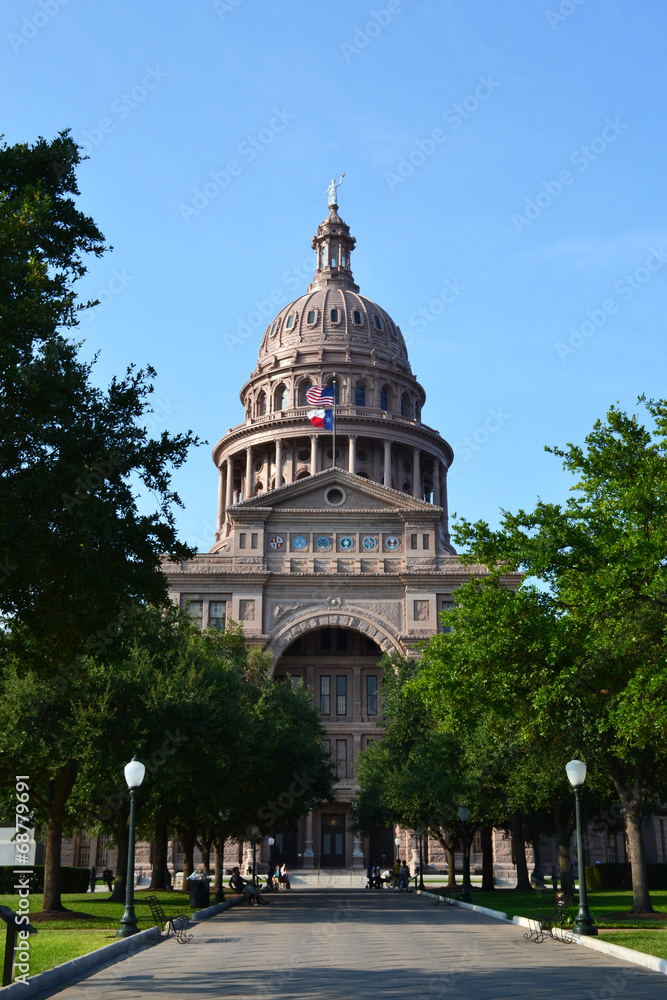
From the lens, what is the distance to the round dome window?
242 feet

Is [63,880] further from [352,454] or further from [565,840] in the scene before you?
[352,454]

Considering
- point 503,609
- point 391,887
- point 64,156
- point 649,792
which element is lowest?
point 391,887

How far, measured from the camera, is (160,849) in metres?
42.0

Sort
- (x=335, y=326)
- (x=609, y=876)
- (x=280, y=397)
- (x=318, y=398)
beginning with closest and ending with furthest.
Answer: (x=609, y=876)
(x=318, y=398)
(x=280, y=397)
(x=335, y=326)

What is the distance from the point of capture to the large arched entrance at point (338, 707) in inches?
2753

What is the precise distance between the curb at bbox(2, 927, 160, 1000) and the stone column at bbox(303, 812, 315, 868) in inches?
1916

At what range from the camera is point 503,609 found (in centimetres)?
2392

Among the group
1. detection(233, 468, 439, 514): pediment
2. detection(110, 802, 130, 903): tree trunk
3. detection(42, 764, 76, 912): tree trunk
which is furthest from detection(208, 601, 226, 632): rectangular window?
detection(42, 764, 76, 912): tree trunk

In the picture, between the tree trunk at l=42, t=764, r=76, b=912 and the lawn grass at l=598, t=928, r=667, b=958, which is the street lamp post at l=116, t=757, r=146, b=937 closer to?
the tree trunk at l=42, t=764, r=76, b=912

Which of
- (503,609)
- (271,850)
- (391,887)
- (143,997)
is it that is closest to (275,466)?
(271,850)

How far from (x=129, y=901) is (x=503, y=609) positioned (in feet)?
34.6

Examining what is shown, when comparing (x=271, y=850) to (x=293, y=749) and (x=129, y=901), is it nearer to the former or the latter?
(x=293, y=749)

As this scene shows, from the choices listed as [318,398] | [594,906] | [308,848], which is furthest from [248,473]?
[594,906]

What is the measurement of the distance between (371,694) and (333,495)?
1490 centimetres
